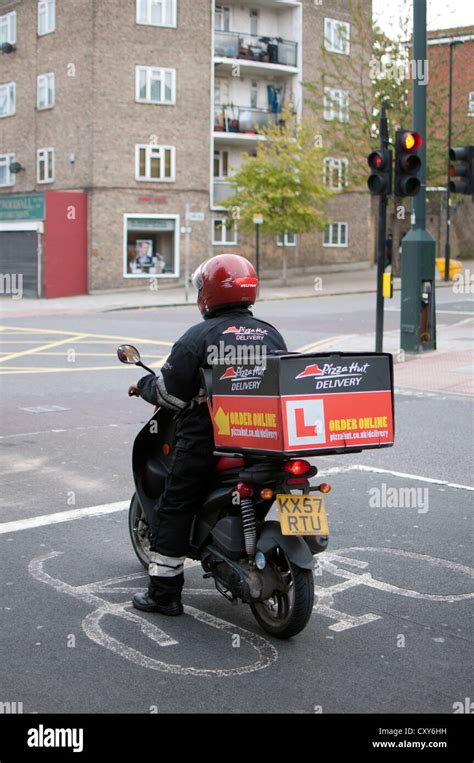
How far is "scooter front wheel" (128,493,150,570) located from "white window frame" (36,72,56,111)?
36.5 meters

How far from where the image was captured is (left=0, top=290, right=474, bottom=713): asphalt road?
4.13m

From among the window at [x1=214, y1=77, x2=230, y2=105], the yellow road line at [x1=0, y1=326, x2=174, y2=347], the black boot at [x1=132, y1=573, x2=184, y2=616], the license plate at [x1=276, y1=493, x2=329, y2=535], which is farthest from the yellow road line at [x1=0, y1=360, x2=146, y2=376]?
the window at [x1=214, y1=77, x2=230, y2=105]

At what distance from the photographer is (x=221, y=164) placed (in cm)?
4331

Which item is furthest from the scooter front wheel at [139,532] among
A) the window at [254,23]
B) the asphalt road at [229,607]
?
the window at [254,23]

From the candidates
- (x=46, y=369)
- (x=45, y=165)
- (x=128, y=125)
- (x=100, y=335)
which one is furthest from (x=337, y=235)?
(x=46, y=369)

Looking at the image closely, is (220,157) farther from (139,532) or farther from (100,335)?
(139,532)

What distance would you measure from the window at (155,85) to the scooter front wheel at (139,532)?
35005mm

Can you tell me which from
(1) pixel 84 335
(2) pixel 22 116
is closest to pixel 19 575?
(1) pixel 84 335

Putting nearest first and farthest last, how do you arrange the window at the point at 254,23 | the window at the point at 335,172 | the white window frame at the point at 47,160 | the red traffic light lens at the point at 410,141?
the red traffic light lens at the point at 410,141 → the white window frame at the point at 47,160 → the window at the point at 335,172 → the window at the point at 254,23

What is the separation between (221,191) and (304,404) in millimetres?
38368

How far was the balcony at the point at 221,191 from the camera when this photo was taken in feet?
137

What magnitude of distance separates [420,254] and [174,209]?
968 inches

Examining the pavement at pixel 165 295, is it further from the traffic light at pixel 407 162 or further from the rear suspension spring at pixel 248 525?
the rear suspension spring at pixel 248 525

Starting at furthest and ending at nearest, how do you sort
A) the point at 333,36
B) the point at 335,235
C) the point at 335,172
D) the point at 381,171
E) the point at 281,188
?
the point at 335,235 < the point at 333,36 < the point at 335,172 < the point at 281,188 < the point at 381,171
